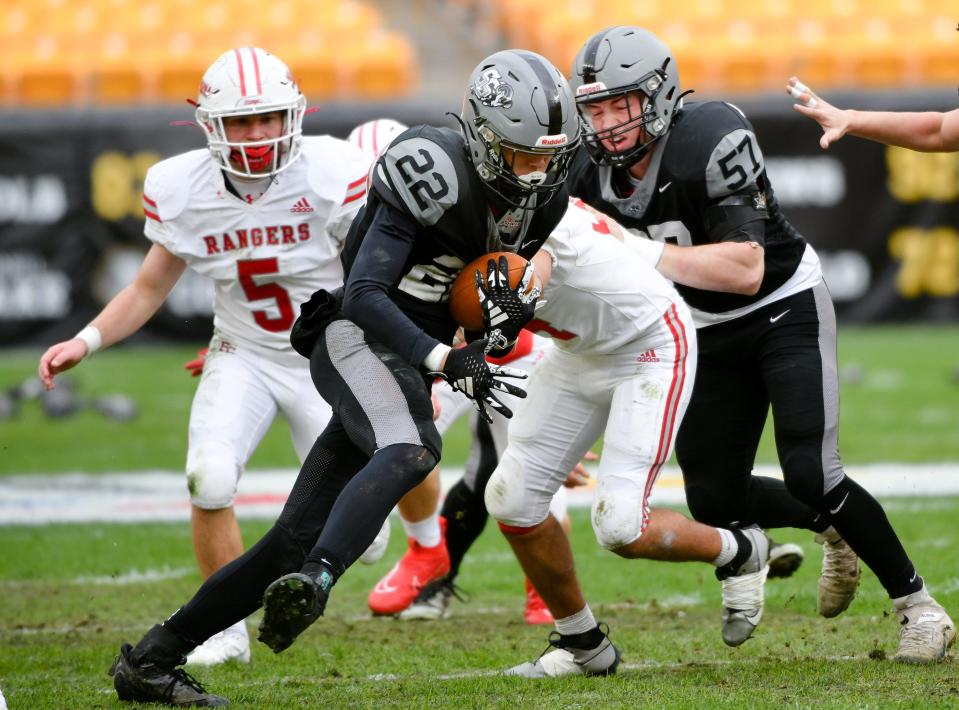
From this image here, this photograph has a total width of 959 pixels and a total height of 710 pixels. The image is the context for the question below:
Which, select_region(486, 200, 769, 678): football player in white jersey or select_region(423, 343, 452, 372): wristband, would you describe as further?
select_region(486, 200, 769, 678): football player in white jersey

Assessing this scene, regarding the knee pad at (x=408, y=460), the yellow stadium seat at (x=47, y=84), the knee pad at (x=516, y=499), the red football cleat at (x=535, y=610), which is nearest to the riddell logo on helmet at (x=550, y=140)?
the knee pad at (x=408, y=460)

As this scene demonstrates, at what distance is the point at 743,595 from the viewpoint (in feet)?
13.3

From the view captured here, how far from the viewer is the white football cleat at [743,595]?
4.02 metres

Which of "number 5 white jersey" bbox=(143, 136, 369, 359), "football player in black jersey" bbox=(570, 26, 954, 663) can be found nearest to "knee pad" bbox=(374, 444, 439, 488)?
"football player in black jersey" bbox=(570, 26, 954, 663)

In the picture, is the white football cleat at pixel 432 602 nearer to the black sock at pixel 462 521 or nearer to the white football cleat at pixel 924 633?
the black sock at pixel 462 521

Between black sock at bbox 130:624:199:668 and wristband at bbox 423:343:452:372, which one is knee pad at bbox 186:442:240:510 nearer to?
black sock at bbox 130:624:199:668

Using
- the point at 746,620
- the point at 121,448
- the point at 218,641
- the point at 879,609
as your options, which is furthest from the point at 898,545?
the point at 121,448

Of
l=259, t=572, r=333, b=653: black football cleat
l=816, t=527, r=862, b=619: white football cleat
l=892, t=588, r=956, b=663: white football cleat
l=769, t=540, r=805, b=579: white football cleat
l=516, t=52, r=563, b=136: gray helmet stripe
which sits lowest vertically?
l=769, t=540, r=805, b=579: white football cleat

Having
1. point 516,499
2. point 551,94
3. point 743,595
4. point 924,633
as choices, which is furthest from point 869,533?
point 551,94

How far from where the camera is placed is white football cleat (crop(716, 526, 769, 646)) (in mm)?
4023

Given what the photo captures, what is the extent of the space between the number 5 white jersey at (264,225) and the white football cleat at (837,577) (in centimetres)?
181

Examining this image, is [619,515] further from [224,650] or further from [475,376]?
[224,650]

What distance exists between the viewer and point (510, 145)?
342 centimetres

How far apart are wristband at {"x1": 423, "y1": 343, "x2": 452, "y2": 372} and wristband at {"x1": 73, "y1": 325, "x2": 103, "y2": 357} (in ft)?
4.32
